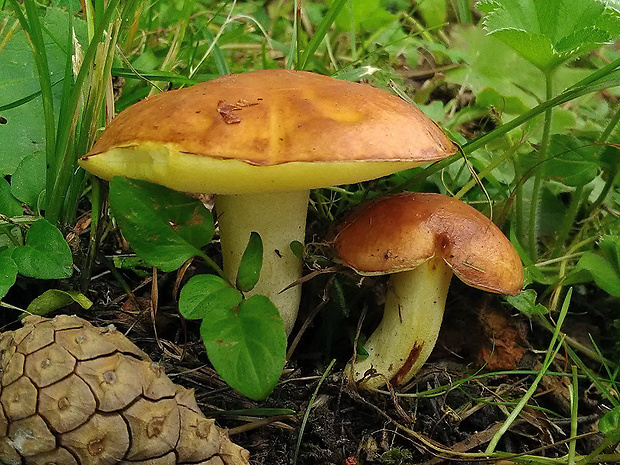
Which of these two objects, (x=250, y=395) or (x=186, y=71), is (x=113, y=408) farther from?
(x=186, y=71)

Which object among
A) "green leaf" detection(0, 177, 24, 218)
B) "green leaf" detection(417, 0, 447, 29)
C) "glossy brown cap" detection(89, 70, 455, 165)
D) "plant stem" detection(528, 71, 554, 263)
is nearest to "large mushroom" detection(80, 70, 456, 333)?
"glossy brown cap" detection(89, 70, 455, 165)

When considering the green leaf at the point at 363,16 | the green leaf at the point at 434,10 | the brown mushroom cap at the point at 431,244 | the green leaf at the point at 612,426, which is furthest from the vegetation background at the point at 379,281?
the green leaf at the point at 434,10

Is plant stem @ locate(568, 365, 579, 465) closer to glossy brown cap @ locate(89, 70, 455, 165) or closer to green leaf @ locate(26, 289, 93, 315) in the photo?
glossy brown cap @ locate(89, 70, 455, 165)

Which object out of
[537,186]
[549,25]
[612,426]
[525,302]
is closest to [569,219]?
[537,186]

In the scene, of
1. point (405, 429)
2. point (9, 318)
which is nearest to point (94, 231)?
point (9, 318)

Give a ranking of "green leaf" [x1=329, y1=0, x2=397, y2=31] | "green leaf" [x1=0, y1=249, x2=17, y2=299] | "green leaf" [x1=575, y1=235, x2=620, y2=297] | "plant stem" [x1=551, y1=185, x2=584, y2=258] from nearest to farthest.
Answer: "green leaf" [x1=0, y1=249, x2=17, y2=299], "green leaf" [x1=575, y1=235, x2=620, y2=297], "plant stem" [x1=551, y1=185, x2=584, y2=258], "green leaf" [x1=329, y1=0, x2=397, y2=31]

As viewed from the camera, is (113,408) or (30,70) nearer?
(113,408)
